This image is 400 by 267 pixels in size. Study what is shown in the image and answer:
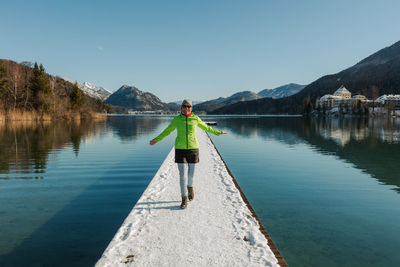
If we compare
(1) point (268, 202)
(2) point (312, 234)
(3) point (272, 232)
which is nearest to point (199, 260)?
(3) point (272, 232)

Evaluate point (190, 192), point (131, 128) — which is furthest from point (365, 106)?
point (190, 192)

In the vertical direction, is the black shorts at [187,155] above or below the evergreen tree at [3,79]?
below

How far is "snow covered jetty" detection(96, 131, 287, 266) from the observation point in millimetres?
4516

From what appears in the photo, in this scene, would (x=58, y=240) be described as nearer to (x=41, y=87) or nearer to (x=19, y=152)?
(x=19, y=152)

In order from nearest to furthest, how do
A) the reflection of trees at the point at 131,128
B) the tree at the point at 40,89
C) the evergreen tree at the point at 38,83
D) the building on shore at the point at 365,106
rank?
the reflection of trees at the point at 131,128
the tree at the point at 40,89
the evergreen tree at the point at 38,83
the building on shore at the point at 365,106

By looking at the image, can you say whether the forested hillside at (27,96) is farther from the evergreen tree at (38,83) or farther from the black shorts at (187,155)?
the black shorts at (187,155)

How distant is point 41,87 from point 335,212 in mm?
82366

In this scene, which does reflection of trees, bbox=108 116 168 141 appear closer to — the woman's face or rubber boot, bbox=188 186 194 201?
rubber boot, bbox=188 186 194 201

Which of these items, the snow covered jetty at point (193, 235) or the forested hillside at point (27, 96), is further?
the forested hillside at point (27, 96)

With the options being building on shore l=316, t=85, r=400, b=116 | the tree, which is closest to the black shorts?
the tree

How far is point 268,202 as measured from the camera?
952cm

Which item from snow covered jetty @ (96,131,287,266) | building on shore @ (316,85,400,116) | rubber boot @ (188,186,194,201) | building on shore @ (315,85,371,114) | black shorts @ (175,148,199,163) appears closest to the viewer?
snow covered jetty @ (96,131,287,266)

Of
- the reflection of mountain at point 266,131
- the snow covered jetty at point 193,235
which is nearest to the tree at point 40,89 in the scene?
the reflection of mountain at point 266,131

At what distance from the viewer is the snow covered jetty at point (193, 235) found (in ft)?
14.8
